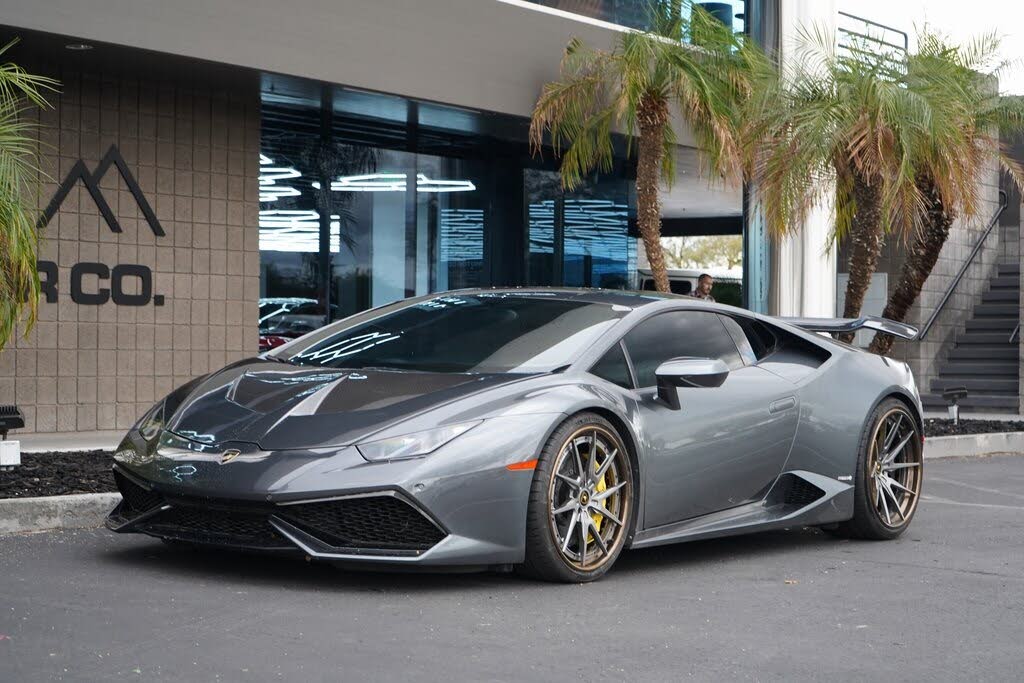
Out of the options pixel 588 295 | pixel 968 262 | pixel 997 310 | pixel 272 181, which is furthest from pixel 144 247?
pixel 997 310

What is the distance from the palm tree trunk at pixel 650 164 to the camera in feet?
47.3

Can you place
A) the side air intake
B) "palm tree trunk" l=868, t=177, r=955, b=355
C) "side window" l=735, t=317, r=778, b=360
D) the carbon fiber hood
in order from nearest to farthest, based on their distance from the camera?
the carbon fiber hood < the side air intake < "side window" l=735, t=317, r=778, b=360 < "palm tree trunk" l=868, t=177, r=955, b=355

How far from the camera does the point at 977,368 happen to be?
2095 cm

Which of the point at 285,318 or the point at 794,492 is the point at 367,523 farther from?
the point at 285,318

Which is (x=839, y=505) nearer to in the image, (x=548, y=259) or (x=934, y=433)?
(x=934, y=433)

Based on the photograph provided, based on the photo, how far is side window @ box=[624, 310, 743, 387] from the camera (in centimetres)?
613

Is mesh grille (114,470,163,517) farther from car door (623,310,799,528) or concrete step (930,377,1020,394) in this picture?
concrete step (930,377,1020,394)

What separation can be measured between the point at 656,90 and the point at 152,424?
9.51 metres

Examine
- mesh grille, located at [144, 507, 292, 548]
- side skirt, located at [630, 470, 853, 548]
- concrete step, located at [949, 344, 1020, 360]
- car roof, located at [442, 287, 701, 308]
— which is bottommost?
side skirt, located at [630, 470, 853, 548]

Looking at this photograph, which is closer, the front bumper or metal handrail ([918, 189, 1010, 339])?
the front bumper

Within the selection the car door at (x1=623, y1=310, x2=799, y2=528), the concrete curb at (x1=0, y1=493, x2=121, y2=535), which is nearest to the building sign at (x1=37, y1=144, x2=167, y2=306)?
the concrete curb at (x1=0, y1=493, x2=121, y2=535)

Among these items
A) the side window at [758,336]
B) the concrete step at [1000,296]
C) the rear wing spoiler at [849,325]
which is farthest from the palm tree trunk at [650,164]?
the concrete step at [1000,296]

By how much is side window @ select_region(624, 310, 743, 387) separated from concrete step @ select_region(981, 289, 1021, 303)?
16806 millimetres

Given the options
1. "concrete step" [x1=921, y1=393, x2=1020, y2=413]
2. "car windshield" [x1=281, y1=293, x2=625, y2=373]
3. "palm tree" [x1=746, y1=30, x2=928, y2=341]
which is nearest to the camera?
"car windshield" [x1=281, y1=293, x2=625, y2=373]
